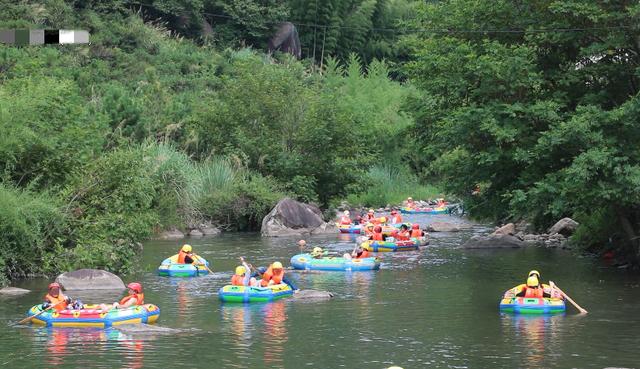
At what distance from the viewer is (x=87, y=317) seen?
2188cm

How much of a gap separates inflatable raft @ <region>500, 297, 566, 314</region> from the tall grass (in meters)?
31.3

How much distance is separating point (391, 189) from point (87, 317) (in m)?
39.6

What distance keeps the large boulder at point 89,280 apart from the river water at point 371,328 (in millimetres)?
734

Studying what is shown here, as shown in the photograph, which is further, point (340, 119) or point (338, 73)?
point (338, 73)

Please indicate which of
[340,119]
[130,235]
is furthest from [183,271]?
[340,119]

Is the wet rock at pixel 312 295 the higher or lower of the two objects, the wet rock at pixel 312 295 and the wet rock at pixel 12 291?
the lower

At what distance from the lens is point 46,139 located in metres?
28.6

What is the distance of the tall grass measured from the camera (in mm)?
56969

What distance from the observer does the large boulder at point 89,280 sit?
26594 millimetres

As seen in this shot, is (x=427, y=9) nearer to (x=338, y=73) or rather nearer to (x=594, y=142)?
(x=594, y=142)

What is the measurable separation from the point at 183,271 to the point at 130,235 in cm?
184

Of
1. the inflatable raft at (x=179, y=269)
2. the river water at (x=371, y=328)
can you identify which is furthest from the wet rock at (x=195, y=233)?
the inflatable raft at (x=179, y=269)

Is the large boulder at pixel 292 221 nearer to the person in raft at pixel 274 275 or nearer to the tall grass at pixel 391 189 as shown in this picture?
the tall grass at pixel 391 189

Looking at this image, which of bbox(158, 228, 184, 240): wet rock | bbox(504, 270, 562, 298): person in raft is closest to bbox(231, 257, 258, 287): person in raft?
bbox(504, 270, 562, 298): person in raft
